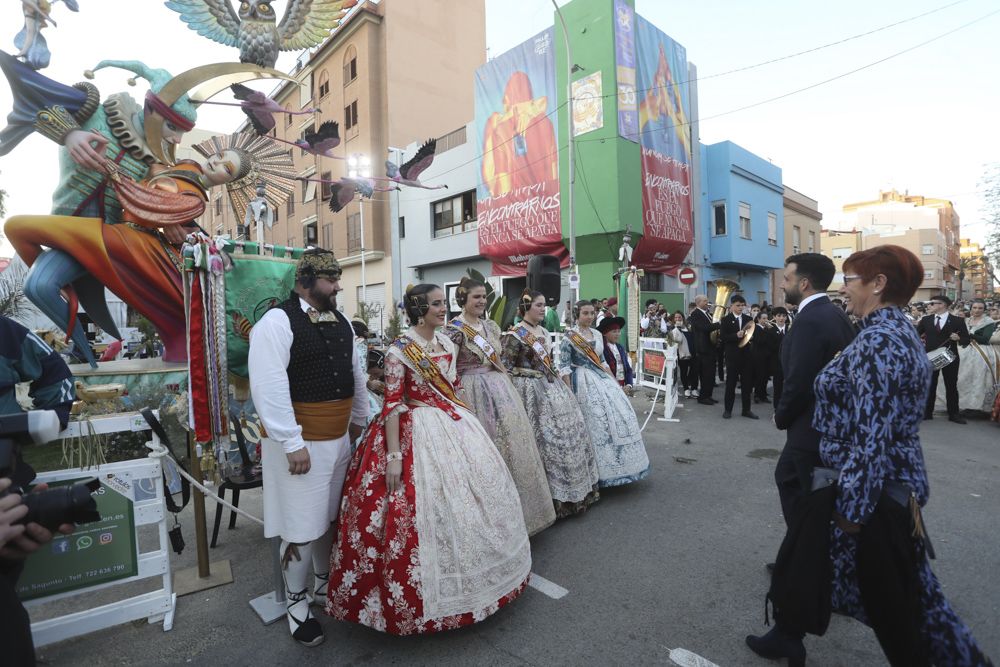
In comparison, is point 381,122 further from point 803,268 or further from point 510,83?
point 803,268

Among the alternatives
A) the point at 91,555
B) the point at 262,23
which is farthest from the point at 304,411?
the point at 262,23

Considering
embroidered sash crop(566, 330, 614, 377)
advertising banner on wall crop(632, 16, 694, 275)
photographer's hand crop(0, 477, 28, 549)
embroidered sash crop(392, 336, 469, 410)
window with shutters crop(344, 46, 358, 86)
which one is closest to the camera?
photographer's hand crop(0, 477, 28, 549)

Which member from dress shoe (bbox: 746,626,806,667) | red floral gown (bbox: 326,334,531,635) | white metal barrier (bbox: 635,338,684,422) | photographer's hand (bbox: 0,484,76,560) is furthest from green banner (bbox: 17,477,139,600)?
white metal barrier (bbox: 635,338,684,422)

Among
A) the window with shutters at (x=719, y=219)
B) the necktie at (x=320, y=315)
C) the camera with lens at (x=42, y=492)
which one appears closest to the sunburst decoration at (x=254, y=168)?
the necktie at (x=320, y=315)

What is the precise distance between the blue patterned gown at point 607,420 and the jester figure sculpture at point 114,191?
3659 millimetres

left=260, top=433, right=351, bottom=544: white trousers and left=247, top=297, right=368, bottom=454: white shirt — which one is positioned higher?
left=247, top=297, right=368, bottom=454: white shirt

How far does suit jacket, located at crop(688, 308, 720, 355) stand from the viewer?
353 inches

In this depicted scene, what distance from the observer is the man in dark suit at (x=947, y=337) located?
24.1ft

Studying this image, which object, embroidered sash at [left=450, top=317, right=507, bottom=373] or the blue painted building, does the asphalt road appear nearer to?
embroidered sash at [left=450, top=317, right=507, bottom=373]

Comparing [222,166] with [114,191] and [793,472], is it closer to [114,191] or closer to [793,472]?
[114,191]

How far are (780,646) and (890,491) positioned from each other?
935 mm

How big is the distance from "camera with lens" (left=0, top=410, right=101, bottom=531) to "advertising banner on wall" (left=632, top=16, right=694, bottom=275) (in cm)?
1455

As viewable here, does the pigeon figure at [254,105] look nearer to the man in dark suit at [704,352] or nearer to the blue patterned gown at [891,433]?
the blue patterned gown at [891,433]

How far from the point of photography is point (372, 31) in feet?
70.7
